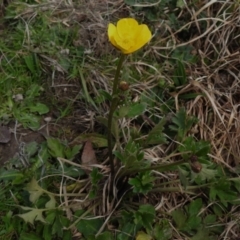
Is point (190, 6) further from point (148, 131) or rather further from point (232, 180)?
point (232, 180)

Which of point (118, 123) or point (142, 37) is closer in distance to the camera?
point (142, 37)

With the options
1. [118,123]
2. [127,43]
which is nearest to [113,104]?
[127,43]

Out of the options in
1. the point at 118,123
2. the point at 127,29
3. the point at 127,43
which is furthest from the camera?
the point at 118,123

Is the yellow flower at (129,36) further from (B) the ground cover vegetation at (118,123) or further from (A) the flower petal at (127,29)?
(B) the ground cover vegetation at (118,123)

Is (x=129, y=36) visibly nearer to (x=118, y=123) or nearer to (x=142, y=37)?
(x=142, y=37)

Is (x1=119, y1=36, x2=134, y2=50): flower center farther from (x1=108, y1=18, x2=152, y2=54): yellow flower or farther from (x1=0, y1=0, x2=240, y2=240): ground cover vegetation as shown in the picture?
(x1=0, y1=0, x2=240, y2=240): ground cover vegetation

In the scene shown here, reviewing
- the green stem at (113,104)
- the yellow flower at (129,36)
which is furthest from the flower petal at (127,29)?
the green stem at (113,104)

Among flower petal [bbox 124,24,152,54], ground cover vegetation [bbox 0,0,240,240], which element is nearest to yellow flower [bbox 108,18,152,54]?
flower petal [bbox 124,24,152,54]
